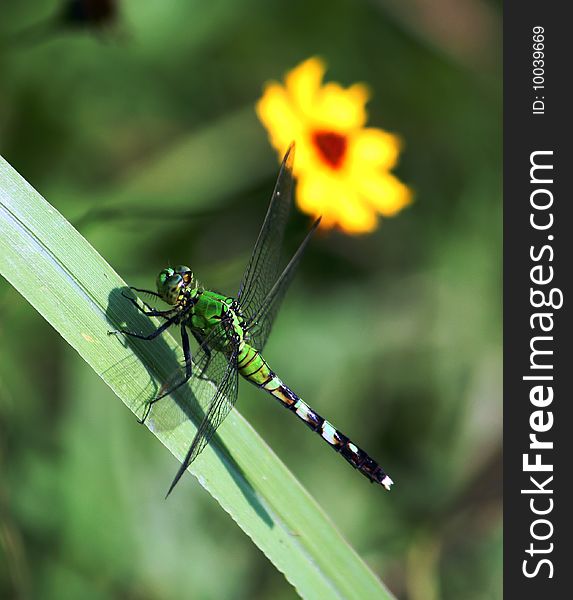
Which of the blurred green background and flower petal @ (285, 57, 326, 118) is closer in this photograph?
the blurred green background

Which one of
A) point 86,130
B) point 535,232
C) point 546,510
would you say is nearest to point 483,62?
point 535,232

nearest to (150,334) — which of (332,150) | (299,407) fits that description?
(299,407)

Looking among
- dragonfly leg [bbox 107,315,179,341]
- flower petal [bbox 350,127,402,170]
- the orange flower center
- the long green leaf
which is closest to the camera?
the long green leaf

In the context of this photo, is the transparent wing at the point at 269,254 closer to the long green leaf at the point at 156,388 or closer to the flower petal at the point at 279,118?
the flower petal at the point at 279,118

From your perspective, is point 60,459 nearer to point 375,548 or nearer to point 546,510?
point 375,548

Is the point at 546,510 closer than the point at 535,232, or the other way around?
the point at 546,510

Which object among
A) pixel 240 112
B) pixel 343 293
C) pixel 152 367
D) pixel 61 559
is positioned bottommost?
pixel 61 559

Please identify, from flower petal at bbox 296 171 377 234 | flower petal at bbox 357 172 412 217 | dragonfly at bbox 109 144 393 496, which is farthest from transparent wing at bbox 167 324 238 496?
flower petal at bbox 357 172 412 217

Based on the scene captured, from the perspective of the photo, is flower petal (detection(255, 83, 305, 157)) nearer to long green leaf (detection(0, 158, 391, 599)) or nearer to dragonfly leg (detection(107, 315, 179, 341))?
dragonfly leg (detection(107, 315, 179, 341))

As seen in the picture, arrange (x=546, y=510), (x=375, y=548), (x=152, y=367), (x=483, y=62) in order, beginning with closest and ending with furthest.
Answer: (x=152, y=367) < (x=546, y=510) < (x=375, y=548) < (x=483, y=62)
